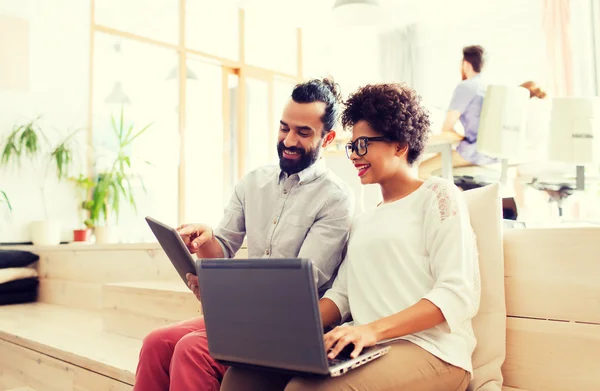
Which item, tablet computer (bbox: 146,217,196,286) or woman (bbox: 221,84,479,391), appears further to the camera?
tablet computer (bbox: 146,217,196,286)

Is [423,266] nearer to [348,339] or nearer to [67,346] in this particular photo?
[348,339]

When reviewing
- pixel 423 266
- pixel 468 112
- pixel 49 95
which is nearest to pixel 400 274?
pixel 423 266

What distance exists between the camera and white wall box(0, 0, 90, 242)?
4266mm

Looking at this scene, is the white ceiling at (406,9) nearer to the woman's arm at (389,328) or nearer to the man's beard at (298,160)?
the man's beard at (298,160)

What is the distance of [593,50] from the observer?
5234 mm

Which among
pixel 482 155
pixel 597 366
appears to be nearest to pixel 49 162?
pixel 482 155

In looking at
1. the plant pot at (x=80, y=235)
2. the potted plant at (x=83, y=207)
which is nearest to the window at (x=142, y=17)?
the potted plant at (x=83, y=207)

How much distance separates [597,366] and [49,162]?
4.23m

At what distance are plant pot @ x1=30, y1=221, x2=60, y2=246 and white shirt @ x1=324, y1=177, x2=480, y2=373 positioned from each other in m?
Result: 3.55

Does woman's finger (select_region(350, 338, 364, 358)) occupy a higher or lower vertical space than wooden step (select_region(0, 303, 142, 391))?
higher

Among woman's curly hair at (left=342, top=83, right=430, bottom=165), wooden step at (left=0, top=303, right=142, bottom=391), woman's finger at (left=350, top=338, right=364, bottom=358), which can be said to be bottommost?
wooden step at (left=0, top=303, right=142, bottom=391)

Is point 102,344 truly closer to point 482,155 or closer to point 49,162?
point 482,155

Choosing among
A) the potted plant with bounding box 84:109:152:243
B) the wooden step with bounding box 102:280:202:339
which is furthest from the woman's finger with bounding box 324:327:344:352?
the potted plant with bounding box 84:109:152:243

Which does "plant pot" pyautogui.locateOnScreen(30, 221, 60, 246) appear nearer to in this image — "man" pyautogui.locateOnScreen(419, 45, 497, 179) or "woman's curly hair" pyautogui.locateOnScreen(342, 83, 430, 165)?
"man" pyautogui.locateOnScreen(419, 45, 497, 179)
